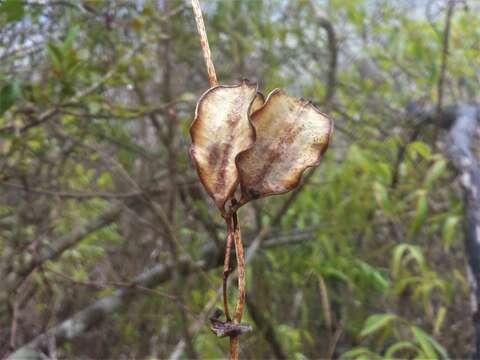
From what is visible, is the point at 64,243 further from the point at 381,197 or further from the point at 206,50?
the point at 206,50

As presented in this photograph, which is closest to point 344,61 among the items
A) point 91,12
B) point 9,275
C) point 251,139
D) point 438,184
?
point 438,184

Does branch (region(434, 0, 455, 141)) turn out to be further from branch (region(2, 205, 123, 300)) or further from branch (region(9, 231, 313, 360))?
branch (region(2, 205, 123, 300))

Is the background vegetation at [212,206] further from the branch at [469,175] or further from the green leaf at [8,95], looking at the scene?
the green leaf at [8,95]

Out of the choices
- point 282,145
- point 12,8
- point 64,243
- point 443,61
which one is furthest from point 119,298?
point 282,145

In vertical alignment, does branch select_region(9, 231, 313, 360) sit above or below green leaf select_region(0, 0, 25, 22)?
below

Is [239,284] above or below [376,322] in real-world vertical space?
above

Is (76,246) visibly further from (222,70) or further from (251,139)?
(251,139)

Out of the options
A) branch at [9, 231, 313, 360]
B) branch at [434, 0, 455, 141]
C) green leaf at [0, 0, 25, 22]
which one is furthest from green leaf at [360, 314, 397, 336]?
green leaf at [0, 0, 25, 22]
